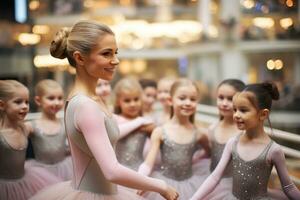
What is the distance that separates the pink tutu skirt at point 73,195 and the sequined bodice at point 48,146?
20.5 inches

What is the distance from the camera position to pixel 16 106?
71.9 inches

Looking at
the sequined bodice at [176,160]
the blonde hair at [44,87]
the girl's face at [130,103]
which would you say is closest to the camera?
the sequined bodice at [176,160]

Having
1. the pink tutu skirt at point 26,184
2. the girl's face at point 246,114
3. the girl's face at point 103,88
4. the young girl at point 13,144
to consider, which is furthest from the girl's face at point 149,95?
the girl's face at point 246,114

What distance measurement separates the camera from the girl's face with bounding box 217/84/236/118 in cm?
200

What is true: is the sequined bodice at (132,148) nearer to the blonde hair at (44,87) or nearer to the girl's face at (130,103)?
the girl's face at (130,103)

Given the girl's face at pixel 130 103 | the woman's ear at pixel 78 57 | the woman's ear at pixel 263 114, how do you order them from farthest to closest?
the girl's face at pixel 130 103 → the woman's ear at pixel 263 114 → the woman's ear at pixel 78 57

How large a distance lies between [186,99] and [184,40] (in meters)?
11.6

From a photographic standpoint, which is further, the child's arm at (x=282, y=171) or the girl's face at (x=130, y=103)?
the girl's face at (x=130, y=103)

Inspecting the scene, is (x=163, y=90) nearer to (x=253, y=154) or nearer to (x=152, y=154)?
(x=152, y=154)

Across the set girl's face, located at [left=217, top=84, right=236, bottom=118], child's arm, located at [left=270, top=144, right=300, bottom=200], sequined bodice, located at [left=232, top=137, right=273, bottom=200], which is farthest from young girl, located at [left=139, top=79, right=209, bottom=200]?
child's arm, located at [left=270, top=144, right=300, bottom=200]

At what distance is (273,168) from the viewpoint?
167cm

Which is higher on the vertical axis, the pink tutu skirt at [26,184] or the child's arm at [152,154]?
the child's arm at [152,154]

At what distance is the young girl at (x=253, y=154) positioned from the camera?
5.27 feet

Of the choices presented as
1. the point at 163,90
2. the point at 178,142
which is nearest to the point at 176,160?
the point at 178,142
